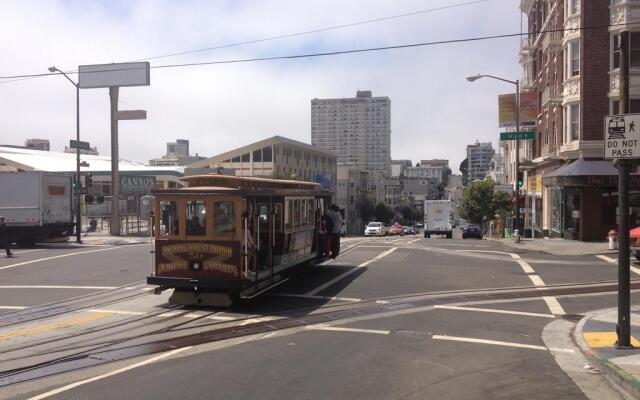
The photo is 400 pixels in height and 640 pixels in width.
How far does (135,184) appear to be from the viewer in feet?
170

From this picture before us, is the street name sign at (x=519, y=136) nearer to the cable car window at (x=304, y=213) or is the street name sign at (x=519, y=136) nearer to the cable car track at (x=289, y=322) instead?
the cable car track at (x=289, y=322)

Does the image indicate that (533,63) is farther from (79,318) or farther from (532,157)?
(79,318)

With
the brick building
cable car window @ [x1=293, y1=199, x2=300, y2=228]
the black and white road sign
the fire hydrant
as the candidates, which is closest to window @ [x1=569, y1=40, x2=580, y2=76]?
the brick building

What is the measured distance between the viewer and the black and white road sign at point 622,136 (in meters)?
8.59

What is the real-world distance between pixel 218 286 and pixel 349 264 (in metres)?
8.46

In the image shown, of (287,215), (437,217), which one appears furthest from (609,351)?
(437,217)

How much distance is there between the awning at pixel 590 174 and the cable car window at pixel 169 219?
22.2 m

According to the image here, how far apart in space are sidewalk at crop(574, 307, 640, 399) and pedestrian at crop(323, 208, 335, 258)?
8.47 meters

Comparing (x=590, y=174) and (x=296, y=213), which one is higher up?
(x=590, y=174)

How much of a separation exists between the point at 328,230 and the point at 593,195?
17611 millimetres

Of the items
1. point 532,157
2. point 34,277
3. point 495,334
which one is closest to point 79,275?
point 34,277

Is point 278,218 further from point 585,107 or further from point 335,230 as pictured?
point 585,107

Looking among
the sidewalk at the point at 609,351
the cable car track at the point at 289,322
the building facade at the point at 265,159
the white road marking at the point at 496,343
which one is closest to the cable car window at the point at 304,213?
the cable car track at the point at 289,322

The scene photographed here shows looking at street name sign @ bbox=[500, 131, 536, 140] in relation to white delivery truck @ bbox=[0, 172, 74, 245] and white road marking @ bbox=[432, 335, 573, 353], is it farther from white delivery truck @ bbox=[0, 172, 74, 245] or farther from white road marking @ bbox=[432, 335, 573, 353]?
white road marking @ bbox=[432, 335, 573, 353]
